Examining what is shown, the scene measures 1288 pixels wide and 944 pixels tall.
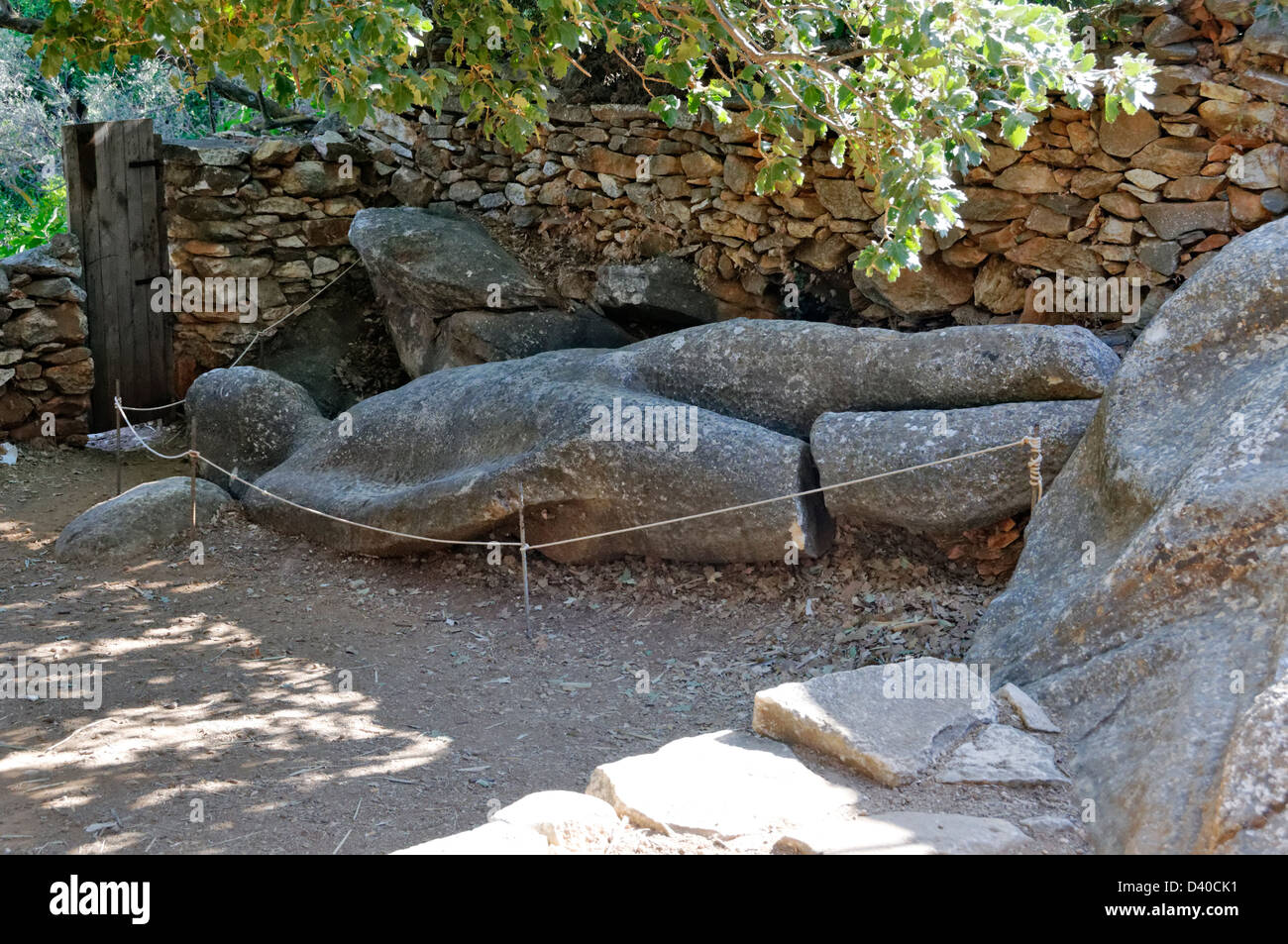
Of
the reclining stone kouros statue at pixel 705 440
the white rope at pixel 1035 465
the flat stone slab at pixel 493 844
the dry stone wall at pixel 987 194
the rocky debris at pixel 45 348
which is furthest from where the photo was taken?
the rocky debris at pixel 45 348

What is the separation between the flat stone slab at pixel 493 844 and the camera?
97.0 inches

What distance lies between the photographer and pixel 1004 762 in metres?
3.03

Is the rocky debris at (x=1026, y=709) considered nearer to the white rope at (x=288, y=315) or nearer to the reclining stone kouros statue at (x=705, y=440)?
the reclining stone kouros statue at (x=705, y=440)

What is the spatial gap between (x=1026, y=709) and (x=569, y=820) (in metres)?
1.44

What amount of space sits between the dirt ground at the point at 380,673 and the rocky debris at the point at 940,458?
339mm

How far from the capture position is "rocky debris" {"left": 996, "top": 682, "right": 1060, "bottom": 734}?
3.22 meters

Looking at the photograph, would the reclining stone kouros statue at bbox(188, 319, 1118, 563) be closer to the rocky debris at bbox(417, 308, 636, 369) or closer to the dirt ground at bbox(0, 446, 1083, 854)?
the dirt ground at bbox(0, 446, 1083, 854)

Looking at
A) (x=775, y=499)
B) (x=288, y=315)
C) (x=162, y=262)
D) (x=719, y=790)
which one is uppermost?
(x=162, y=262)

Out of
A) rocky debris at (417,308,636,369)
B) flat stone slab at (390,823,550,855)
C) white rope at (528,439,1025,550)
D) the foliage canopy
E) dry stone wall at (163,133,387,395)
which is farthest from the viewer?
dry stone wall at (163,133,387,395)

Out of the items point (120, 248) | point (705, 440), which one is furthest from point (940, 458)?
point (120, 248)

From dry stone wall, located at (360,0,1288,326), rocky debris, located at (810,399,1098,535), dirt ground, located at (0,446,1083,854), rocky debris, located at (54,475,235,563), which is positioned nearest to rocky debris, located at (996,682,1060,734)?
dirt ground, located at (0,446,1083,854)

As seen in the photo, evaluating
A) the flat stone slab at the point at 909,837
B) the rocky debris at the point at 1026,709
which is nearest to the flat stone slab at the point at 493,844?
the flat stone slab at the point at 909,837

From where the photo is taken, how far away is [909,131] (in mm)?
4336

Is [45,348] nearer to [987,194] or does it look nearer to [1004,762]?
[987,194]
